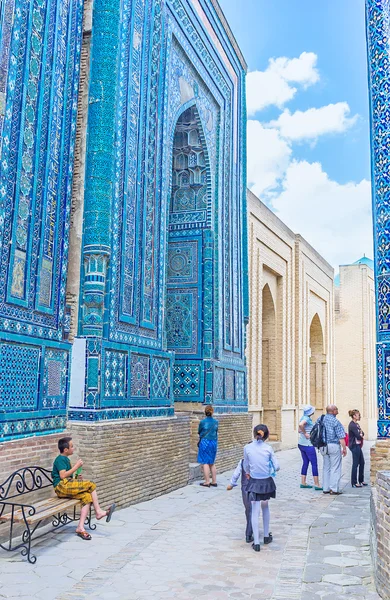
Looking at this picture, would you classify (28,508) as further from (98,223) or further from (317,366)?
(317,366)

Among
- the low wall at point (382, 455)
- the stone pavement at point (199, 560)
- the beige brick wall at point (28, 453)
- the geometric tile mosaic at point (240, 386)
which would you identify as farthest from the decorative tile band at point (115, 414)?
the geometric tile mosaic at point (240, 386)

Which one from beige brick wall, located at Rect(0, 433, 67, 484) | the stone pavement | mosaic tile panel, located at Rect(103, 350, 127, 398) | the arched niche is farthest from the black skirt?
the arched niche

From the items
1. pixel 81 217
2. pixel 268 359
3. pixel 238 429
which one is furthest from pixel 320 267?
pixel 81 217

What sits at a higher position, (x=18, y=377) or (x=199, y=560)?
(x=18, y=377)

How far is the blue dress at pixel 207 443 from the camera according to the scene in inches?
352

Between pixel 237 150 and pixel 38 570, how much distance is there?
33.8ft

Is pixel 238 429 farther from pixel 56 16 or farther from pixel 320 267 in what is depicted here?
pixel 320 267

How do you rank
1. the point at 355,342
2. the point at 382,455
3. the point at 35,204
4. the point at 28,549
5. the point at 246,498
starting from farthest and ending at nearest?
the point at 355,342, the point at 382,455, the point at 35,204, the point at 246,498, the point at 28,549

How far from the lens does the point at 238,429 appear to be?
1194 centimetres

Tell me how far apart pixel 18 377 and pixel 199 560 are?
2260 mm

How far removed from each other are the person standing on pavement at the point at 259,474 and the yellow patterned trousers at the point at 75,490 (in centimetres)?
143

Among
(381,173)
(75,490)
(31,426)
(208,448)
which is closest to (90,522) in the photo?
(75,490)

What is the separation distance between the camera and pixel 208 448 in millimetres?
8914

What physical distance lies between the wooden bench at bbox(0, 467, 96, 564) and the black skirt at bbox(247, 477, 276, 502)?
1.54 meters
